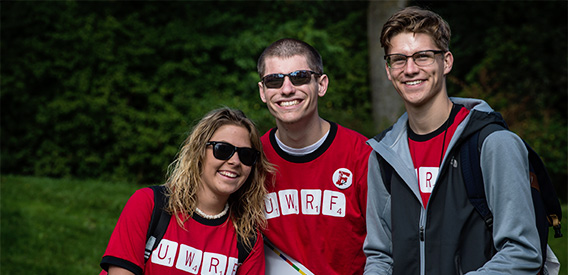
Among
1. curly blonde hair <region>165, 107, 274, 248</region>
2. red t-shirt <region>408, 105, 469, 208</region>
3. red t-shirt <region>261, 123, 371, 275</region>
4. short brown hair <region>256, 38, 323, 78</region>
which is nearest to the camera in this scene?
red t-shirt <region>408, 105, 469, 208</region>

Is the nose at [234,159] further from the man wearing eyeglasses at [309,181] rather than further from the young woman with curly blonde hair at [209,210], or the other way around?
the man wearing eyeglasses at [309,181]

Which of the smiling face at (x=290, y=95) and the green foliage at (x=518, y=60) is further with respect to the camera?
the green foliage at (x=518, y=60)

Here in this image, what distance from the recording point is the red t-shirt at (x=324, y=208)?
3.50 metres

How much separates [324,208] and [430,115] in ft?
3.27

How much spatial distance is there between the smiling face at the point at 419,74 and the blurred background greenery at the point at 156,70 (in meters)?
8.44

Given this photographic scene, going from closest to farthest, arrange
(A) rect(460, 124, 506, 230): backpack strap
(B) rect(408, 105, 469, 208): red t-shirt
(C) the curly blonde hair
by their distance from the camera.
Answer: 1. (A) rect(460, 124, 506, 230): backpack strap
2. (B) rect(408, 105, 469, 208): red t-shirt
3. (C) the curly blonde hair

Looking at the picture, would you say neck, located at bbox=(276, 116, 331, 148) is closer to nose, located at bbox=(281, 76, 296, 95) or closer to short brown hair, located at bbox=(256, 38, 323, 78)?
nose, located at bbox=(281, 76, 296, 95)

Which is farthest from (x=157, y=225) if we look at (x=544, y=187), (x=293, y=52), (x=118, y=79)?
(x=118, y=79)

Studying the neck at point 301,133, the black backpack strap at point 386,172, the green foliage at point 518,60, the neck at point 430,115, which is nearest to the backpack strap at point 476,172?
the neck at point 430,115

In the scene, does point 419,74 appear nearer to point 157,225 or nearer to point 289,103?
point 289,103

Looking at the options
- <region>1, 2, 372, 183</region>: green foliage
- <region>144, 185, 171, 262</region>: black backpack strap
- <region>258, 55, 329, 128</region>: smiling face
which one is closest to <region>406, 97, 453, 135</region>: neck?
<region>258, 55, 329, 128</region>: smiling face

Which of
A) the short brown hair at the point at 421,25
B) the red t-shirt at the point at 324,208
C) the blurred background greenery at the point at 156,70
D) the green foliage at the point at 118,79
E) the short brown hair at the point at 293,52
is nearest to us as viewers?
the short brown hair at the point at 421,25

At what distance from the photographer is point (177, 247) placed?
3170 millimetres

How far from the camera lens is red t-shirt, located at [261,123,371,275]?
3.50 metres
